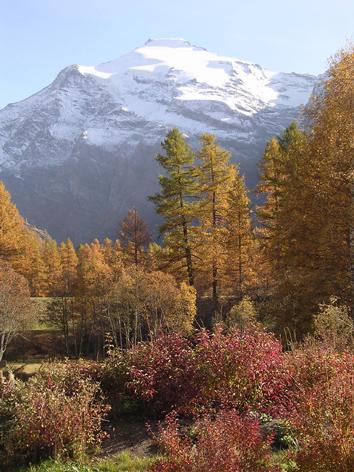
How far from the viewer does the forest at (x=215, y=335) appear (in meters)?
5.54

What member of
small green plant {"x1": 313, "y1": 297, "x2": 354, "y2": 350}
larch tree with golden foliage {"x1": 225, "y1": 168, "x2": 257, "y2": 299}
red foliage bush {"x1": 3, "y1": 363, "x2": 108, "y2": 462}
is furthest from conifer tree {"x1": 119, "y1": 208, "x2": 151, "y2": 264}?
red foliage bush {"x1": 3, "y1": 363, "x2": 108, "y2": 462}

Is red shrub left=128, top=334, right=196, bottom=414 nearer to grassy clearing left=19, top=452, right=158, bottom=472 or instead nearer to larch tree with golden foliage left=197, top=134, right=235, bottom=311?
grassy clearing left=19, top=452, right=158, bottom=472

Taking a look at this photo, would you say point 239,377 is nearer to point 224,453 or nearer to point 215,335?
point 215,335

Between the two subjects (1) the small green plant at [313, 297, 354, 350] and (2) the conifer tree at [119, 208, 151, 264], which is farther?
(2) the conifer tree at [119, 208, 151, 264]

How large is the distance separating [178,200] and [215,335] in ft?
60.6

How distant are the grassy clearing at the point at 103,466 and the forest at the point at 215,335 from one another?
0.03 m

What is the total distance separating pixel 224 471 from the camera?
439 centimetres

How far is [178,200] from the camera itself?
27.6 metres

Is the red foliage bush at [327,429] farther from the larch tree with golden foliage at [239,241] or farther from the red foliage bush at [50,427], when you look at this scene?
the larch tree with golden foliage at [239,241]

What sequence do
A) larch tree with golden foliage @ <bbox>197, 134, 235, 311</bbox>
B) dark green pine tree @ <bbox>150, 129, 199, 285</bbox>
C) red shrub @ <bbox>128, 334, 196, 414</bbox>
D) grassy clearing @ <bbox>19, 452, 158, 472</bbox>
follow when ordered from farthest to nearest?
larch tree with golden foliage @ <bbox>197, 134, 235, 311</bbox> → dark green pine tree @ <bbox>150, 129, 199, 285</bbox> → red shrub @ <bbox>128, 334, 196, 414</bbox> → grassy clearing @ <bbox>19, 452, 158, 472</bbox>

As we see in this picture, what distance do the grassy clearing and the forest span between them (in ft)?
0.11

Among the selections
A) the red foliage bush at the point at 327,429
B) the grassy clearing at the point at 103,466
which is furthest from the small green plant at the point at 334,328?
the grassy clearing at the point at 103,466

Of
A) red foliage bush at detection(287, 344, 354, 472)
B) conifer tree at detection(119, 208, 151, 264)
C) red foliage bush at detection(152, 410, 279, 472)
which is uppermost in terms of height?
conifer tree at detection(119, 208, 151, 264)

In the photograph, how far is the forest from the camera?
5.54 meters
